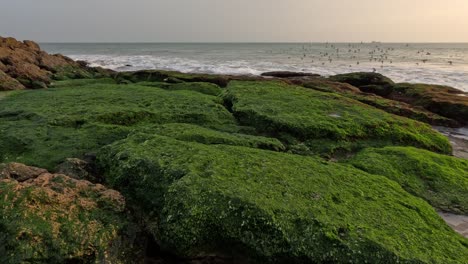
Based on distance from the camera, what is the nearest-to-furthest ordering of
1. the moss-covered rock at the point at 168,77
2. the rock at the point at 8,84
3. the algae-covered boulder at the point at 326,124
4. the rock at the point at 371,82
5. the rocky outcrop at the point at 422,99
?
1. the algae-covered boulder at the point at 326,124
2. the rocky outcrop at the point at 422,99
3. the rock at the point at 8,84
4. the moss-covered rock at the point at 168,77
5. the rock at the point at 371,82

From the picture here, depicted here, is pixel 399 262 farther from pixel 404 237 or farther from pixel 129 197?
pixel 129 197

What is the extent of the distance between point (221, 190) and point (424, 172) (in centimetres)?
493

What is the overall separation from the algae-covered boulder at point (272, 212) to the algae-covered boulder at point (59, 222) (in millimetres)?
513

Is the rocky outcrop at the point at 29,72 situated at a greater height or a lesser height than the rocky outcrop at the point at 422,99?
greater

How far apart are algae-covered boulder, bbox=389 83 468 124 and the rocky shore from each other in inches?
271

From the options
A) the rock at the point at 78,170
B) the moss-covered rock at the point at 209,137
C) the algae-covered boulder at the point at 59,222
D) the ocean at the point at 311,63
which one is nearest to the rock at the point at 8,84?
the moss-covered rock at the point at 209,137

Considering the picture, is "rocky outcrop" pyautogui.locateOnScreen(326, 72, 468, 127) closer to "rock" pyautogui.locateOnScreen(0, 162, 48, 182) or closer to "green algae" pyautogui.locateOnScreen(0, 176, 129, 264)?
"green algae" pyautogui.locateOnScreen(0, 176, 129, 264)

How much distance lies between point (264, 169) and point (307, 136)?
3.47 meters

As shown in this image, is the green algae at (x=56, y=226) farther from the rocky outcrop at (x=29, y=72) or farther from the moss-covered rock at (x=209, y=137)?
the rocky outcrop at (x=29, y=72)

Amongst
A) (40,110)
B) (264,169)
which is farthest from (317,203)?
(40,110)

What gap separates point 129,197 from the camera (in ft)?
17.3

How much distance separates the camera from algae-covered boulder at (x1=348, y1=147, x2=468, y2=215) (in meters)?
6.64

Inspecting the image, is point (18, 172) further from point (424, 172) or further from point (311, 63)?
point (311, 63)

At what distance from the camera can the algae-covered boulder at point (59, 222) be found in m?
3.87
